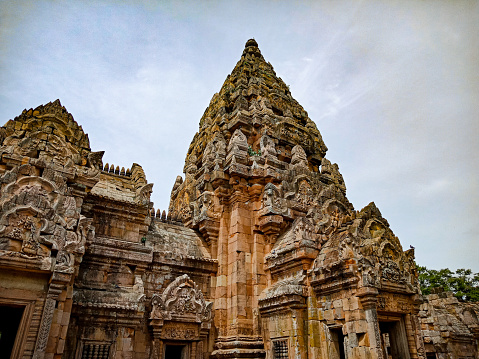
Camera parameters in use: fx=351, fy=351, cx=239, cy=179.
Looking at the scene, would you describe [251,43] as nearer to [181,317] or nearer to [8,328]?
[181,317]

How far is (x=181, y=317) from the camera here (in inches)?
404

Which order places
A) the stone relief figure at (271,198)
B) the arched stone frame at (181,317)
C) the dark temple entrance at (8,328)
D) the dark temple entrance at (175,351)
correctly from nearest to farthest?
the dark temple entrance at (8,328) → the arched stone frame at (181,317) → the dark temple entrance at (175,351) → the stone relief figure at (271,198)

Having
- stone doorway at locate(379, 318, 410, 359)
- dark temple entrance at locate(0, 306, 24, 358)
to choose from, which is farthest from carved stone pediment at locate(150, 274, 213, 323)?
stone doorway at locate(379, 318, 410, 359)

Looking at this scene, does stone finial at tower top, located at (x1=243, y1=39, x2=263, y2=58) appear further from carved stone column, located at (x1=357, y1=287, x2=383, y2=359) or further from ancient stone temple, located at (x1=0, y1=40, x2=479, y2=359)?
carved stone column, located at (x1=357, y1=287, x2=383, y2=359)

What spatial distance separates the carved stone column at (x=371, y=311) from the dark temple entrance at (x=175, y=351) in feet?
17.8

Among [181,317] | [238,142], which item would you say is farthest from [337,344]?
[238,142]

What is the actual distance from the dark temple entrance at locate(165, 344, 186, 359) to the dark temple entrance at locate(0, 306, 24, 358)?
13.4 ft

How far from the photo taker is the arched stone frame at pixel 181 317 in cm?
991

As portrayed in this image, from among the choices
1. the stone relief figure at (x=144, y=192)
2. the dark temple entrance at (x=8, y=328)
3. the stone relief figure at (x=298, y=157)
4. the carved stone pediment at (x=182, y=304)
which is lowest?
the dark temple entrance at (x=8, y=328)

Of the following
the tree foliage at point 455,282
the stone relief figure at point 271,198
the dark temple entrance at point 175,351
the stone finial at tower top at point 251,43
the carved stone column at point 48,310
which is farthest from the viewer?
the tree foliage at point 455,282

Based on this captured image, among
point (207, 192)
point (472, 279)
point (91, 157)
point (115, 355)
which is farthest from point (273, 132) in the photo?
point (472, 279)

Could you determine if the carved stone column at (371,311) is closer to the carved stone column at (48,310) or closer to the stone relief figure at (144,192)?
the carved stone column at (48,310)

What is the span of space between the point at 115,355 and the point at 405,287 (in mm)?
7801

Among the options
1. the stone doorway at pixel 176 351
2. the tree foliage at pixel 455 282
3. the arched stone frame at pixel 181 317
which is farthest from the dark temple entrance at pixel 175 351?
the tree foliage at pixel 455 282
